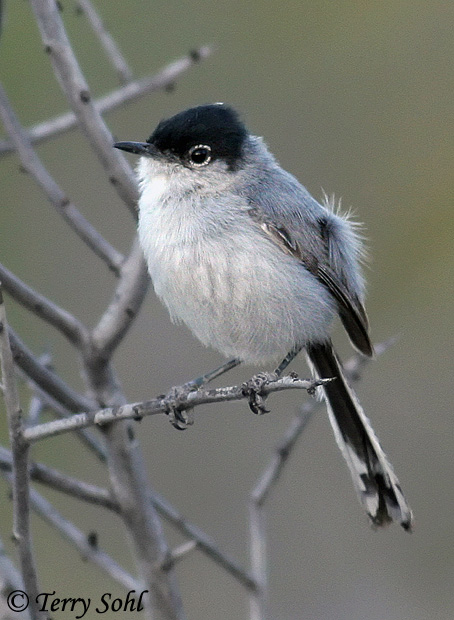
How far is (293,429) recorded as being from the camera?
2945 millimetres

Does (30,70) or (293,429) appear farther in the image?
(30,70)

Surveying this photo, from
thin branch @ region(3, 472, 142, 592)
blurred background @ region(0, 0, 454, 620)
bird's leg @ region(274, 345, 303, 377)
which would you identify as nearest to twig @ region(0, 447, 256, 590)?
thin branch @ region(3, 472, 142, 592)

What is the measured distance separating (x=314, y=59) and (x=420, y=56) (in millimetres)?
718

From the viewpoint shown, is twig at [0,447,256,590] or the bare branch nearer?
twig at [0,447,256,590]

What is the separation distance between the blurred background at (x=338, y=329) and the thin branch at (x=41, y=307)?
1814 millimetres

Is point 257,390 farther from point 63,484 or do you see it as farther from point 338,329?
point 338,329

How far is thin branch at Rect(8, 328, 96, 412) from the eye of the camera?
240 centimetres

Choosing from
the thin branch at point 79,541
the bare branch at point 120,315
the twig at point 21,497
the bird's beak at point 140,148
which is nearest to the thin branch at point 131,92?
the bird's beak at point 140,148

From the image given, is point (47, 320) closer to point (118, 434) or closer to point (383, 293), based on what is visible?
point (118, 434)

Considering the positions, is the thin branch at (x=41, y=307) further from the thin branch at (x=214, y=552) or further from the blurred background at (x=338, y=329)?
the blurred background at (x=338, y=329)

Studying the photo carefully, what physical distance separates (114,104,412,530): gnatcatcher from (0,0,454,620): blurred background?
1.47m

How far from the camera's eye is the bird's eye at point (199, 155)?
128 inches

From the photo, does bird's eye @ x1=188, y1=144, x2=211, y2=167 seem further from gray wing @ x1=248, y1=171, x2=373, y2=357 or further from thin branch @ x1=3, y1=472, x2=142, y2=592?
thin branch @ x1=3, y1=472, x2=142, y2=592

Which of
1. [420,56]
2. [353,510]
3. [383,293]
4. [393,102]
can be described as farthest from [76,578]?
[420,56]
